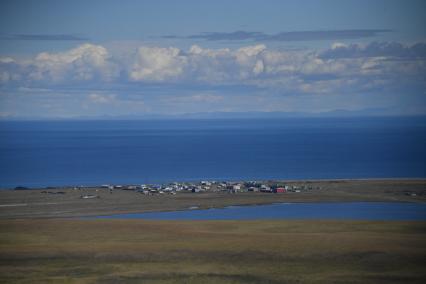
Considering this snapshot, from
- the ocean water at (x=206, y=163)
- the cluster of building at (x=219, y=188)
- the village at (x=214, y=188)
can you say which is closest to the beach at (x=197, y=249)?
the village at (x=214, y=188)

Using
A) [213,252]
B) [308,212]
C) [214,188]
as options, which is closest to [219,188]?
[214,188]

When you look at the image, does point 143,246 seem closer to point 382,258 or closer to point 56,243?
point 56,243

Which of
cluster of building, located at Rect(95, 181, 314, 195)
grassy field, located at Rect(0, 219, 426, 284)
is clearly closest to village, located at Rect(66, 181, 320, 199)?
cluster of building, located at Rect(95, 181, 314, 195)

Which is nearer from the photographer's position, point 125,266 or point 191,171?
point 125,266

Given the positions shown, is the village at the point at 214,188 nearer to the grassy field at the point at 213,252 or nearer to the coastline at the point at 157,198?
the coastline at the point at 157,198

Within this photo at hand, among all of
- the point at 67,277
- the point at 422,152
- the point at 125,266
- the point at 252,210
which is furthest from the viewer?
the point at 422,152

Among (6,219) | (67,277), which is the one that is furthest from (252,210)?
(67,277)
